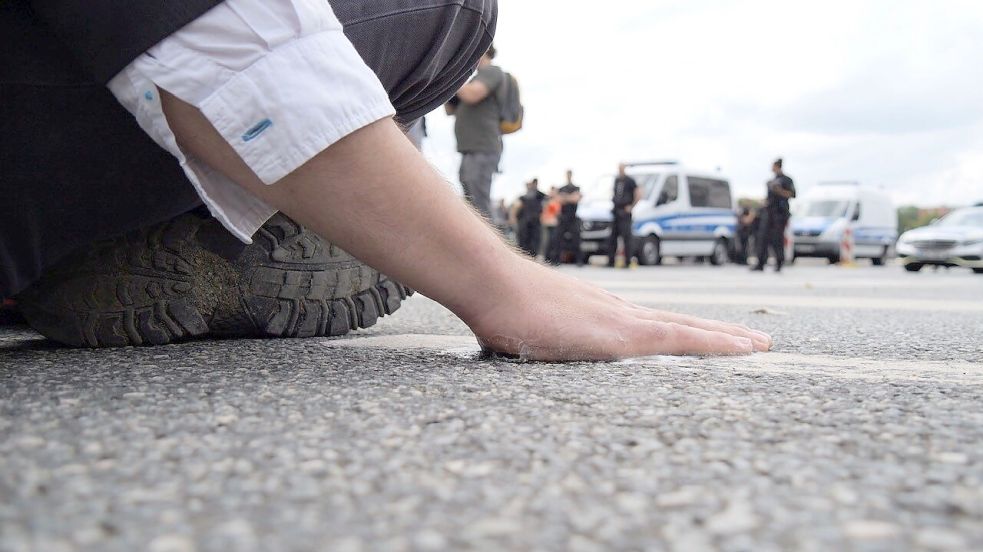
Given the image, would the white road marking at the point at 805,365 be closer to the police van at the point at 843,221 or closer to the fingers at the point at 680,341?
the fingers at the point at 680,341

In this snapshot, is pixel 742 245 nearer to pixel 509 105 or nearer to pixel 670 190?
pixel 670 190

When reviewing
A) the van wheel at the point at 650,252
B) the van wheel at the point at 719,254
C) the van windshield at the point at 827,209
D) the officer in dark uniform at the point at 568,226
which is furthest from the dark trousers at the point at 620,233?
the van windshield at the point at 827,209

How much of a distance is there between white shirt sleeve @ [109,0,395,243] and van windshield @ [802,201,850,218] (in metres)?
16.9

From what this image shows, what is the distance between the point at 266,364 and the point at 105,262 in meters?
0.36

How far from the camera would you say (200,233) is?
1477mm

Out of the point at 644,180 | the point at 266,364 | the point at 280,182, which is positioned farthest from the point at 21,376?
the point at 644,180

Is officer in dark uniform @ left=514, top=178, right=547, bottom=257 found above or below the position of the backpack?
below

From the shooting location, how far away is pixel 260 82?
39.0 inches

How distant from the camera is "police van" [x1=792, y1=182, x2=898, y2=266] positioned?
16125 mm

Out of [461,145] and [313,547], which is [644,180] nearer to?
[461,145]

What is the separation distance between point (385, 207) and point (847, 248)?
16.2 metres

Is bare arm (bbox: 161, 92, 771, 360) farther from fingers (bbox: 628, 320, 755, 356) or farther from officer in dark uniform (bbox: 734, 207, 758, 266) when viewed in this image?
officer in dark uniform (bbox: 734, 207, 758, 266)

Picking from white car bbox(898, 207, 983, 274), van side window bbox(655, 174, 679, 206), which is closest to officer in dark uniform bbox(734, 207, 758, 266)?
van side window bbox(655, 174, 679, 206)

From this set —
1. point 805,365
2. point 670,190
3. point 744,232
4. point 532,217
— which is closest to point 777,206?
point 670,190
